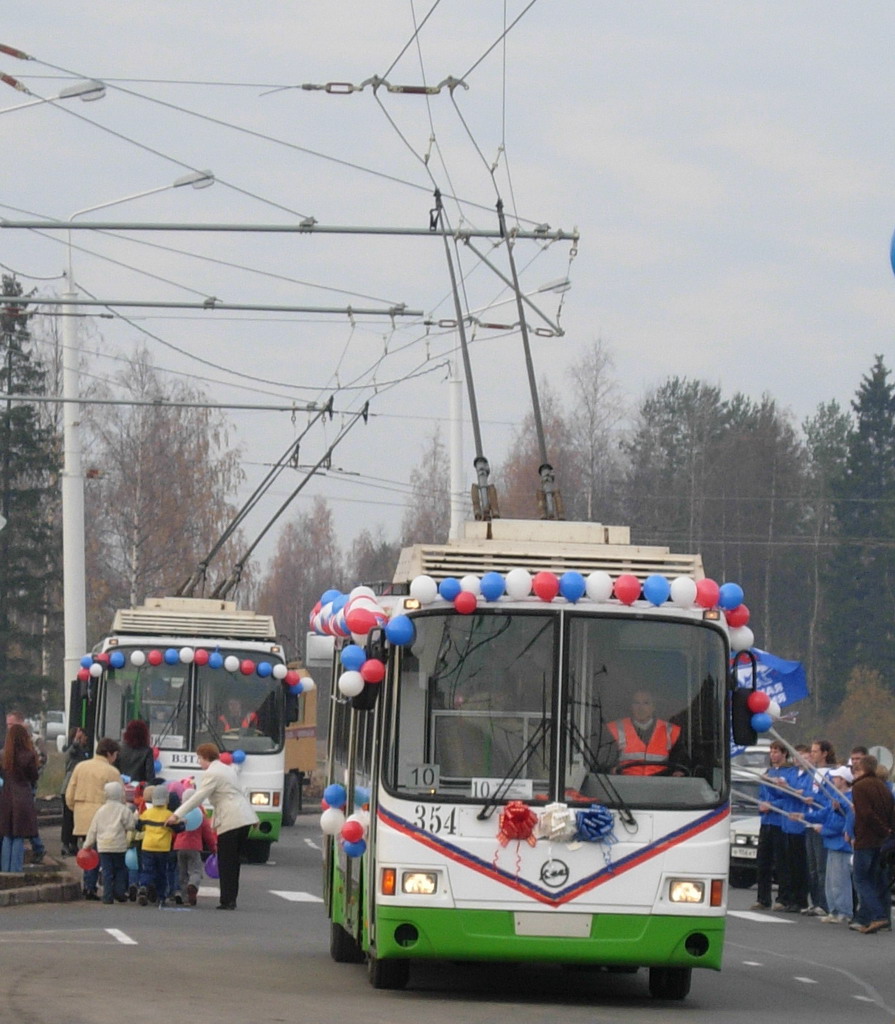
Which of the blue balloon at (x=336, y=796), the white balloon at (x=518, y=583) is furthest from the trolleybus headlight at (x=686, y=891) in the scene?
the blue balloon at (x=336, y=796)

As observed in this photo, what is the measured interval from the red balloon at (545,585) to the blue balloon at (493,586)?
17cm

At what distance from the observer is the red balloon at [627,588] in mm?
11953

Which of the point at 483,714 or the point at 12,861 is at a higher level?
the point at 483,714

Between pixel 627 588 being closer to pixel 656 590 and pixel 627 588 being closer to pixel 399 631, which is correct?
pixel 656 590

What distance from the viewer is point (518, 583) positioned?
11.9 metres

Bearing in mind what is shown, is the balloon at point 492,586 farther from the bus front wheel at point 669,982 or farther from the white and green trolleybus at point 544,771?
the bus front wheel at point 669,982

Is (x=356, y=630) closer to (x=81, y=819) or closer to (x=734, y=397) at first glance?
(x=81, y=819)

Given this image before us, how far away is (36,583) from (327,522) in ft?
192

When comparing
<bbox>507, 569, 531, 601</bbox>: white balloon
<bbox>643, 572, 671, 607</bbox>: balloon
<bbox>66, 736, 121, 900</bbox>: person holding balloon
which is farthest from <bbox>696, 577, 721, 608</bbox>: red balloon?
<bbox>66, 736, 121, 900</bbox>: person holding balloon

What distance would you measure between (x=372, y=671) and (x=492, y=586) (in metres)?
0.79

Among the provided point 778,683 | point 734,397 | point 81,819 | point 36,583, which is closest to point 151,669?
point 81,819

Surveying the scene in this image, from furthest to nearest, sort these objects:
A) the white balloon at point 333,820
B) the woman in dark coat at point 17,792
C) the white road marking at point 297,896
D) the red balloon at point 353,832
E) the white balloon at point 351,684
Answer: the white road marking at point 297,896 → the woman in dark coat at point 17,792 → the white balloon at point 333,820 → the red balloon at point 353,832 → the white balloon at point 351,684

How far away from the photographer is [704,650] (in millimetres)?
12102

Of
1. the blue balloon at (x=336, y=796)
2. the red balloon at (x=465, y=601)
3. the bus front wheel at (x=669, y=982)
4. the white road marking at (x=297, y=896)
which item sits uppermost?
the red balloon at (x=465, y=601)
